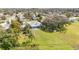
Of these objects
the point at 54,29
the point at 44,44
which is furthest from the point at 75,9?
the point at 44,44

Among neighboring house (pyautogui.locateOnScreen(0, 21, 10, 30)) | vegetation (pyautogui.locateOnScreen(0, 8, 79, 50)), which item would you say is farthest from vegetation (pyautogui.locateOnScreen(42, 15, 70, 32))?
neighboring house (pyautogui.locateOnScreen(0, 21, 10, 30))

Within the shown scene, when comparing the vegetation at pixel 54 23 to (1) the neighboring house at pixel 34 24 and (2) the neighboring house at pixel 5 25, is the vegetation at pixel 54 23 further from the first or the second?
(2) the neighboring house at pixel 5 25

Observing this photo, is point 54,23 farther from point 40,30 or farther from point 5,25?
point 5,25

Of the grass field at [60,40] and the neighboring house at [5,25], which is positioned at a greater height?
the neighboring house at [5,25]

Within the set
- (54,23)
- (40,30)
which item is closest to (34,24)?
(40,30)

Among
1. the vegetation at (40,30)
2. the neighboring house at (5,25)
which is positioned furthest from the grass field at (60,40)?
the neighboring house at (5,25)

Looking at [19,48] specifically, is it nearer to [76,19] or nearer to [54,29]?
[54,29]

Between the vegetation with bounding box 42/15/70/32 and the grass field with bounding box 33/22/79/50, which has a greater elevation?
the vegetation with bounding box 42/15/70/32

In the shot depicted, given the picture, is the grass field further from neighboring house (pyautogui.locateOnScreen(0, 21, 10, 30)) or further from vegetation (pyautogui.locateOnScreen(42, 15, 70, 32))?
neighboring house (pyautogui.locateOnScreen(0, 21, 10, 30))
